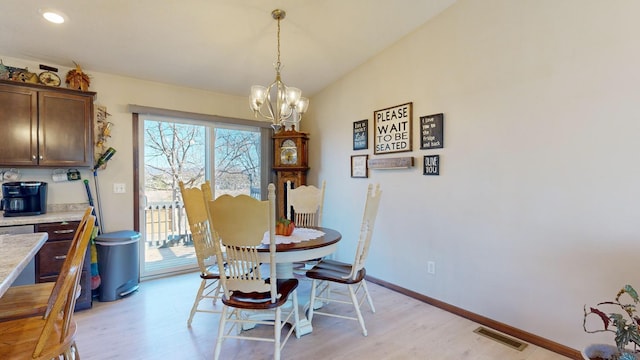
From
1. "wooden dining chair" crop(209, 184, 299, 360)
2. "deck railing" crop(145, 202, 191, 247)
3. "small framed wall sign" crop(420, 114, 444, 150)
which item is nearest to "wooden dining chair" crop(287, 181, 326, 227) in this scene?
"small framed wall sign" crop(420, 114, 444, 150)

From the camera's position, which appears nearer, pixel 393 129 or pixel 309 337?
pixel 309 337

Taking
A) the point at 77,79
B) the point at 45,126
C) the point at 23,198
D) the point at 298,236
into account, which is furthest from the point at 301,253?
the point at 77,79

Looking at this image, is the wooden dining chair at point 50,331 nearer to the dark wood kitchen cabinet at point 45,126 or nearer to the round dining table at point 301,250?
the round dining table at point 301,250

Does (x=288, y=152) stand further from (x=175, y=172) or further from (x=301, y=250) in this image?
(x=301, y=250)

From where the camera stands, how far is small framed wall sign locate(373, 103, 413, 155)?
3.24 meters

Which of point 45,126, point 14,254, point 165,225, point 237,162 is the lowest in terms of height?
point 165,225

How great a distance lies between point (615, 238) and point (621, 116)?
2.52 feet

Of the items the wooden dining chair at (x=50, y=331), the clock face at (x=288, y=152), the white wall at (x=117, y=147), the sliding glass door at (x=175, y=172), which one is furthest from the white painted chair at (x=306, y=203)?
the wooden dining chair at (x=50, y=331)

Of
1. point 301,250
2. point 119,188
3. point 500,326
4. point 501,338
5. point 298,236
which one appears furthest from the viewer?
point 119,188

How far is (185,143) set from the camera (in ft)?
13.2

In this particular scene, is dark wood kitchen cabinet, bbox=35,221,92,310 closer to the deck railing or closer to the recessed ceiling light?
the deck railing

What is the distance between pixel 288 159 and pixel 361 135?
1219mm

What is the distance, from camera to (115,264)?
3.06 meters

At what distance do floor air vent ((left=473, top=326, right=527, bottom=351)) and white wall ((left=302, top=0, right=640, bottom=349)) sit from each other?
0.13 meters
